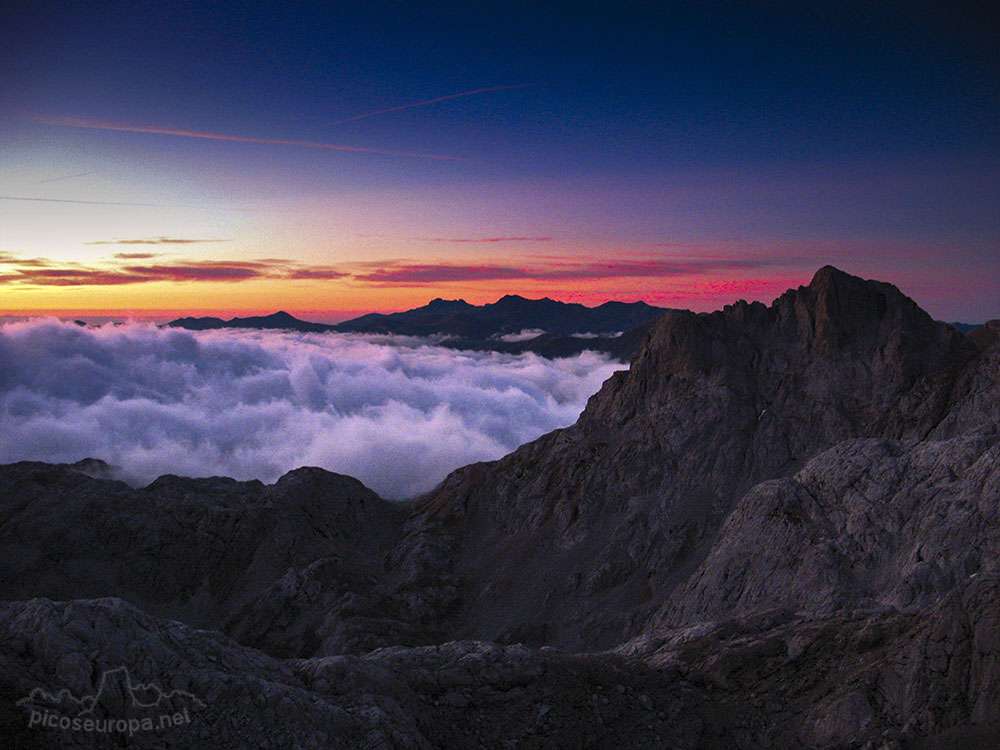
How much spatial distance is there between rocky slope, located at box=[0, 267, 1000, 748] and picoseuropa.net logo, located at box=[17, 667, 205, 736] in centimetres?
26

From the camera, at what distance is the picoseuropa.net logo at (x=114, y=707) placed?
15.6 meters

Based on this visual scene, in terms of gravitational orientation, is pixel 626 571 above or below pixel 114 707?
below

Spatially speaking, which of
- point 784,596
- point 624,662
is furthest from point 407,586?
point 624,662

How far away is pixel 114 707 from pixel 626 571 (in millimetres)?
68767

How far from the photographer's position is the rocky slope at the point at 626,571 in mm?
17984

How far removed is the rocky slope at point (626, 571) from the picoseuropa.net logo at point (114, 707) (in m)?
0.26

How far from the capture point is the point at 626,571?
78.7 meters

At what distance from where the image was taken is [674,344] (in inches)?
3644

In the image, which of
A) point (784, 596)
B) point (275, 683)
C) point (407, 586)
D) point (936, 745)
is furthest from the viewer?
point (407, 586)

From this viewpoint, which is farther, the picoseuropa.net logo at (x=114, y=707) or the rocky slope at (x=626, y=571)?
the rocky slope at (x=626, y=571)

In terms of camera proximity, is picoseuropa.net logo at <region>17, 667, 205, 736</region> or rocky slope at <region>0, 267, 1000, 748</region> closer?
picoseuropa.net logo at <region>17, 667, 205, 736</region>

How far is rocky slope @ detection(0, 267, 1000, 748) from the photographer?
59.0 feet

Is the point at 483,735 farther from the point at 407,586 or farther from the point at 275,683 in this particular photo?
the point at 407,586

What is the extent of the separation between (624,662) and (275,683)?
1167 cm
